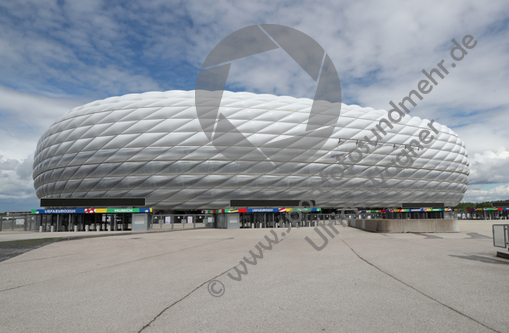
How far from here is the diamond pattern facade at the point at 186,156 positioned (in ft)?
133

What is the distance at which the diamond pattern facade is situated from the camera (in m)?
40.4

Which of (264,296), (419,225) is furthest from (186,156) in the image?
(264,296)

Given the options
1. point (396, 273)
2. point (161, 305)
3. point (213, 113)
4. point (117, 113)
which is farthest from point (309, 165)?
point (161, 305)

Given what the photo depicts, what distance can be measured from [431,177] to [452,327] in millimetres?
53512

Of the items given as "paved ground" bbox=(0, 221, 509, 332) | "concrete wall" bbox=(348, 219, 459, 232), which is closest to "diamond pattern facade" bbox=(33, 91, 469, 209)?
"concrete wall" bbox=(348, 219, 459, 232)

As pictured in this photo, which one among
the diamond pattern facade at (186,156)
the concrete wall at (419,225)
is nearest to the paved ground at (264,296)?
the concrete wall at (419,225)

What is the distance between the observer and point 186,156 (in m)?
40.3

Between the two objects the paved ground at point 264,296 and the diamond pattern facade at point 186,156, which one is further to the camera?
the diamond pattern facade at point 186,156

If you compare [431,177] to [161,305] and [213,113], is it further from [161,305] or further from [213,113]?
[161,305]

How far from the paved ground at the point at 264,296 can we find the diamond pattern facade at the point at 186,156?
3135 cm

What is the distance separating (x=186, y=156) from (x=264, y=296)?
35910mm

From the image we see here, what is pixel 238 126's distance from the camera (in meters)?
41.6

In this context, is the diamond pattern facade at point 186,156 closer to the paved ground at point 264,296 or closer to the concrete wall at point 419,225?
the concrete wall at point 419,225

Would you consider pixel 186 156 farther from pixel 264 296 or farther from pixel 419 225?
pixel 264 296
